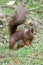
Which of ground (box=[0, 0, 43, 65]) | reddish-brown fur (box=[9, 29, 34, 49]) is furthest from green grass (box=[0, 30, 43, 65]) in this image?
reddish-brown fur (box=[9, 29, 34, 49])

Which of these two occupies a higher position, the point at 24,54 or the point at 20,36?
the point at 20,36

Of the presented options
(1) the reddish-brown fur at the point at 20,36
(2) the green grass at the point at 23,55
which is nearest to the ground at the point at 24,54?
(2) the green grass at the point at 23,55

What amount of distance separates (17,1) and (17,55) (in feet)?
12.6

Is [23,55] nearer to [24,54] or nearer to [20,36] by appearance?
[24,54]

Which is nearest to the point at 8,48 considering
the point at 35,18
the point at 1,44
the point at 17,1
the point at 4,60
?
the point at 1,44

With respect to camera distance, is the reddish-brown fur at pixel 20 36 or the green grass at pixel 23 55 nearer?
the green grass at pixel 23 55

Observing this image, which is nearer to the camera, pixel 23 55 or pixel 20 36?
pixel 23 55

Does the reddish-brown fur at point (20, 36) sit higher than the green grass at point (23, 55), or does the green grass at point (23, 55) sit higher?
the reddish-brown fur at point (20, 36)

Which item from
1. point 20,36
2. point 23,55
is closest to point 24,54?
point 23,55

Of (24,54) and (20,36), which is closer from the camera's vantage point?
(24,54)

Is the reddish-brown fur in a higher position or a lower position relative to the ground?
higher

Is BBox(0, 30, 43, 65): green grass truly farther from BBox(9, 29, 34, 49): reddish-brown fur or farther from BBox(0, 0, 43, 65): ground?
BBox(9, 29, 34, 49): reddish-brown fur

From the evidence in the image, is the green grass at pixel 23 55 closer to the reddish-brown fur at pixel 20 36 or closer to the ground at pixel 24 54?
the ground at pixel 24 54

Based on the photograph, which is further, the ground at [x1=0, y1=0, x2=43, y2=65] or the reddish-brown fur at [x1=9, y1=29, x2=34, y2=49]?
the reddish-brown fur at [x1=9, y1=29, x2=34, y2=49]
